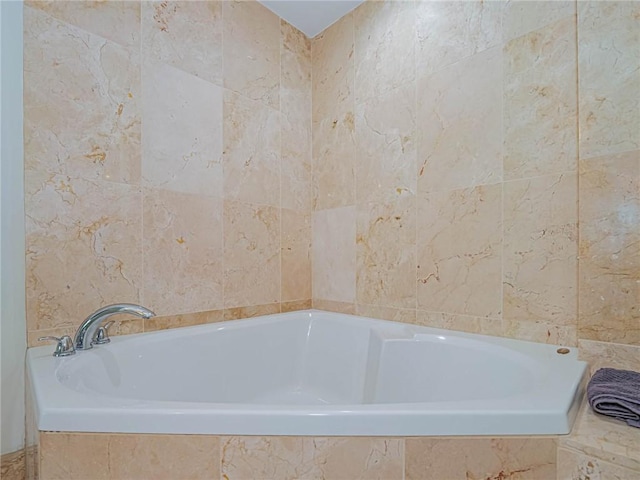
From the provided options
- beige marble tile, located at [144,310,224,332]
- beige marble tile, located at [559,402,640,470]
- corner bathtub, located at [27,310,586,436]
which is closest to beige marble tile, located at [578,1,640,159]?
corner bathtub, located at [27,310,586,436]

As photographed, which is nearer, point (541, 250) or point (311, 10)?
point (541, 250)

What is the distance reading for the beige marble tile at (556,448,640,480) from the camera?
613mm

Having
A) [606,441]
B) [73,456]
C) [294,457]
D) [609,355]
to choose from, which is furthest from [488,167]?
[73,456]

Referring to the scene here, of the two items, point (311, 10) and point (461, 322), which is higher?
point (311, 10)

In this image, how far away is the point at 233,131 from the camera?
170 cm

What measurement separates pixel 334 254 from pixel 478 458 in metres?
1.33

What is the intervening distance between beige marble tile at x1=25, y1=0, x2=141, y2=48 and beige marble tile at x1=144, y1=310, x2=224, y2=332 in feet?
3.50

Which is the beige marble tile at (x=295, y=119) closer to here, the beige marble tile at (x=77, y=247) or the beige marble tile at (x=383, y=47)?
the beige marble tile at (x=383, y=47)

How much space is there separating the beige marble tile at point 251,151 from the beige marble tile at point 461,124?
0.74m

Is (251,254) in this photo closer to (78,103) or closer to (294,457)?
(78,103)

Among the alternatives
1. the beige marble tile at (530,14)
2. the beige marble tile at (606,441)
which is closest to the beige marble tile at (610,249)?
the beige marble tile at (606,441)

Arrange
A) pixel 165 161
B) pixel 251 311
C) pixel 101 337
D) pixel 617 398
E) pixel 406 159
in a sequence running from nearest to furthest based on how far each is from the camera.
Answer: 1. pixel 617 398
2. pixel 101 337
3. pixel 165 161
4. pixel 406 159
5. pixel 251 311

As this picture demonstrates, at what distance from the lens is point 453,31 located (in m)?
1.47

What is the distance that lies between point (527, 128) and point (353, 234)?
884 mm
